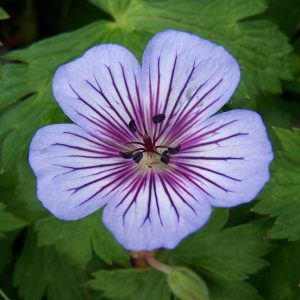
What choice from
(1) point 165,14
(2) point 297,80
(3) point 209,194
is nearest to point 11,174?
(1) point 165,14

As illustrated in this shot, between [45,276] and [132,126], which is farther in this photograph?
[45,276]

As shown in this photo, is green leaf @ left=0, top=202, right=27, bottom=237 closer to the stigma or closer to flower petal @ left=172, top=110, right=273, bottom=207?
the stigma

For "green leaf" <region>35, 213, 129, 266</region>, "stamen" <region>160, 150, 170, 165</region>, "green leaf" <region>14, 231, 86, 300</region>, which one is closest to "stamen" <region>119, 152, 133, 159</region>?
"stamen" <region>160, 150, 170, 165</region>

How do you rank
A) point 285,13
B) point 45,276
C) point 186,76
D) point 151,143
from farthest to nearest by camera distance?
1. point 285,13
2. point 45,276
3. point 151,143
4. point 186,76

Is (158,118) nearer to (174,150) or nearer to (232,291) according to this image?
(174,150)

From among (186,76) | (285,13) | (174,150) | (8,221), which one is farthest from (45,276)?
(285,13)

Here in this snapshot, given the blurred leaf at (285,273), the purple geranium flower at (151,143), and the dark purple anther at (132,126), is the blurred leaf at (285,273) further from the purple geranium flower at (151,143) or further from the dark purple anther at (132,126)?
the dark purple anther at (132,126)
